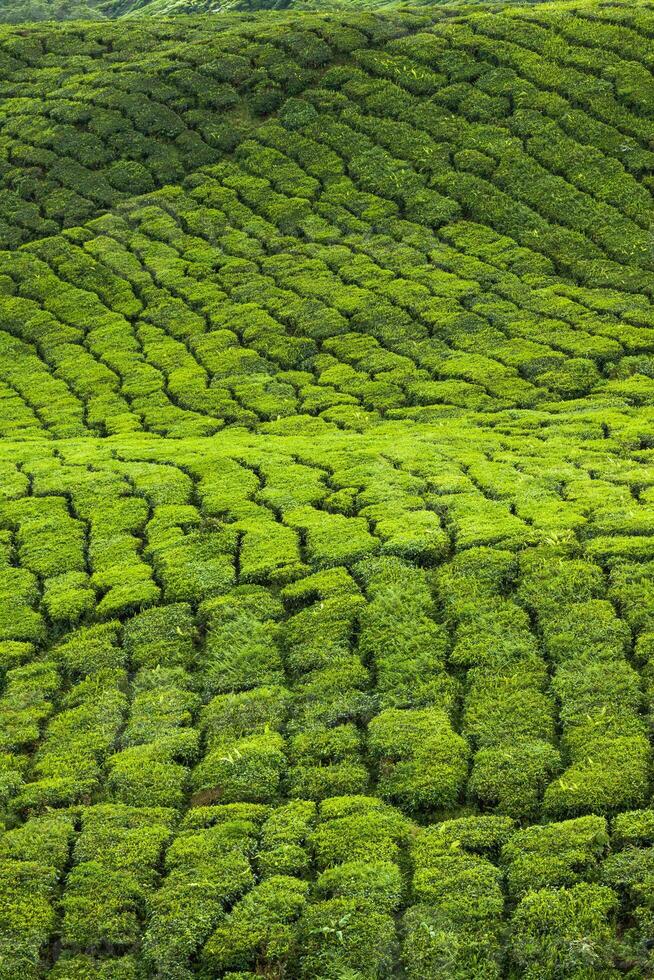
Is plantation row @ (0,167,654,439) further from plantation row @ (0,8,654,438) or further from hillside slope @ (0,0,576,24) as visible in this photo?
hillside slope @ (0,0,576,24)

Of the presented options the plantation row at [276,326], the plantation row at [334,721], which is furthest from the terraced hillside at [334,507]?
the plantation row at [276,326]

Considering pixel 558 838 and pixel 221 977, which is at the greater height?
pixel 558 838

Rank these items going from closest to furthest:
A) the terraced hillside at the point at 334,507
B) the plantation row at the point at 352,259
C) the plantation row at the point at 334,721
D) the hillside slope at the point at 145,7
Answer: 1. the plantation row at the point at 334,721
2. the terraced hillside at the point at 334,507
3. the plantation row at the point at 352,259
4. the hillside slope at the point at 145,7

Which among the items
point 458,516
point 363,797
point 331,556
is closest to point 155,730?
point 363,797

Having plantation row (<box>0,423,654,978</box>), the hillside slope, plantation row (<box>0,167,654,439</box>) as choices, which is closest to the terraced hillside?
plantation row (<box>0,423,654,978</box>)

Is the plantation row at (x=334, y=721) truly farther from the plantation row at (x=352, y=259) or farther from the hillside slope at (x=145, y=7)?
the hillside slope at (x=145, y=7)

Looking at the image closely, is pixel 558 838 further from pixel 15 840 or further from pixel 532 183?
pixel 532 183

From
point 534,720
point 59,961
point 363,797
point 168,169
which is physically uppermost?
point 168,169

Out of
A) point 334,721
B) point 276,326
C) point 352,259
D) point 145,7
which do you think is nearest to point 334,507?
point 334,721
